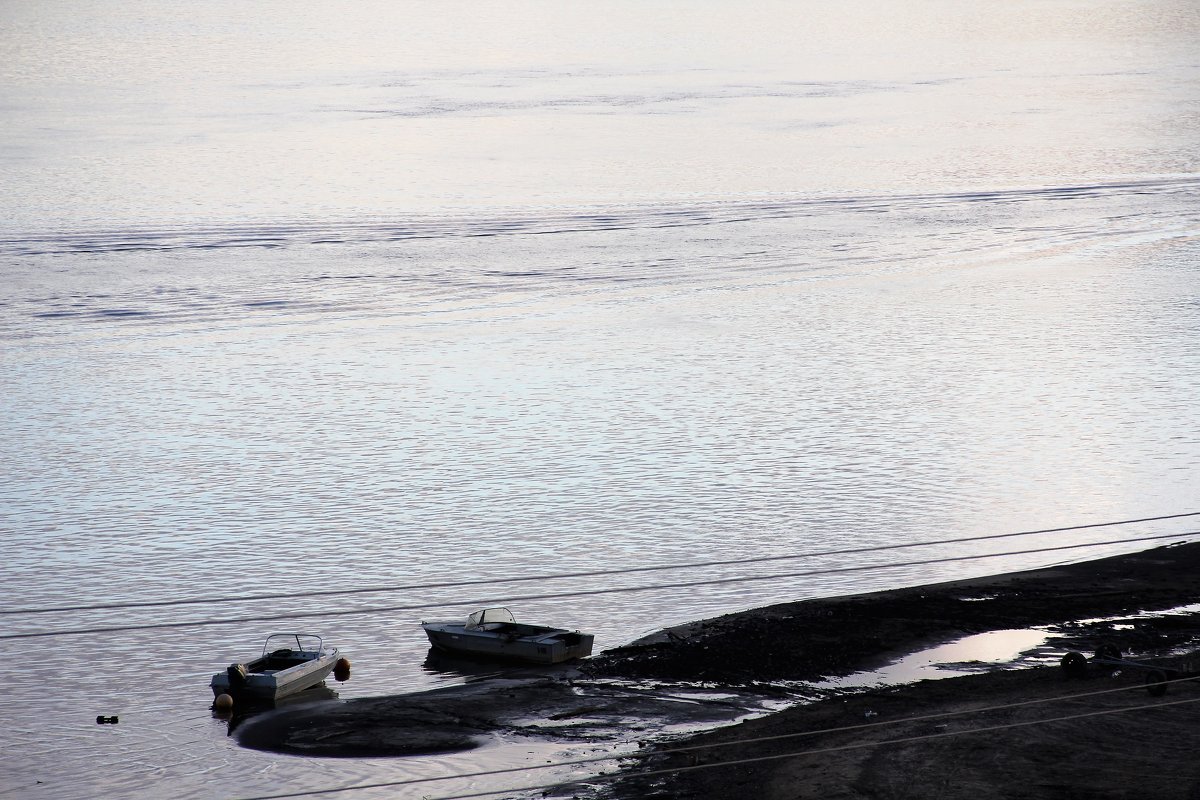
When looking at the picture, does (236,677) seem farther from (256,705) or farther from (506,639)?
(506,639)

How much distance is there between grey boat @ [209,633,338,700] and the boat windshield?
263cm

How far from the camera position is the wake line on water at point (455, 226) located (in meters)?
71.8

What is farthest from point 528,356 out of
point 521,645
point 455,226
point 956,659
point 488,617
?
point 956,659

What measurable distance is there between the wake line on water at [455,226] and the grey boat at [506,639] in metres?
47.0

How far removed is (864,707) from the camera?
2250cm

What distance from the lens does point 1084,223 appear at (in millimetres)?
79750

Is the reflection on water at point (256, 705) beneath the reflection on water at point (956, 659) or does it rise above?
above

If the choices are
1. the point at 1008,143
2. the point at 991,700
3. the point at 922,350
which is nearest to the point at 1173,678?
the point at 991,700

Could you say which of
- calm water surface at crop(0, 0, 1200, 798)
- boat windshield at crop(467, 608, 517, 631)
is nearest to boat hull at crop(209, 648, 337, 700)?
calm water surface at crop(0, 0, 1200, 798)

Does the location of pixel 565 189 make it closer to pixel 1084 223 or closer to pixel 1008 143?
pixel 1084 223

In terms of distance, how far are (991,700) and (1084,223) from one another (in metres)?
62.3

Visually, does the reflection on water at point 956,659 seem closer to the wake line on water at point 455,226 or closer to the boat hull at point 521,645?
the boat hull at point 521,645

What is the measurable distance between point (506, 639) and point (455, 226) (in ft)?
167

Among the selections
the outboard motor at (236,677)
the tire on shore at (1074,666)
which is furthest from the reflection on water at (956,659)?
the outboard motor at (236,677)
